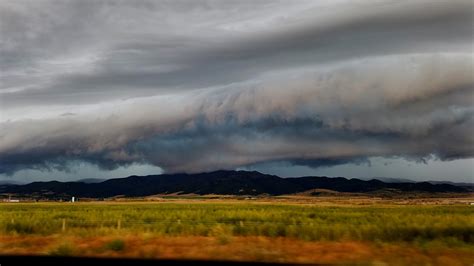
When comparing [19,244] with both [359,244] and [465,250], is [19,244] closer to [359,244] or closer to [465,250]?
[359,244]

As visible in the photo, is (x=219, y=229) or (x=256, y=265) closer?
(x=256, y=265)

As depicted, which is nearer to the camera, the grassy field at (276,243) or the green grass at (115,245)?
the grassy field at (276,243)

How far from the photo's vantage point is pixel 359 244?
24922 mm

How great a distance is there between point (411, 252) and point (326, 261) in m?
4.55

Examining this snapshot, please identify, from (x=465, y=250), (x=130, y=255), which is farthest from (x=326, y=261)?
(x=130, y=255)

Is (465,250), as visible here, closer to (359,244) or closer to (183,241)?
(359,244)

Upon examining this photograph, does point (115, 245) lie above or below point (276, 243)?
above

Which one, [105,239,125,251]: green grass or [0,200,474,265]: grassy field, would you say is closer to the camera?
[0,200,474,265]: grassy field

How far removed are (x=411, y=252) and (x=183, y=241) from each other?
11949mm

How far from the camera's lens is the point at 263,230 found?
32469 mm

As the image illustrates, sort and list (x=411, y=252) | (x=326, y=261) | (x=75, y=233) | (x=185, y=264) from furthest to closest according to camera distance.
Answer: (x=75, y=233) → (x=411, y=252) → (x=326, y=261) → (x=185, y=264)

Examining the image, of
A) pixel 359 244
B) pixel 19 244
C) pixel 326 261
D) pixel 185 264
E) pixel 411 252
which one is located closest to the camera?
pixel 185 264

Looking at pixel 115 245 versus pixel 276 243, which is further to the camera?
pixel 276 243

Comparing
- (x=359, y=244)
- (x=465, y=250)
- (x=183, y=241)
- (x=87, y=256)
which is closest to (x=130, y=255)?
(x=87, y=256)
